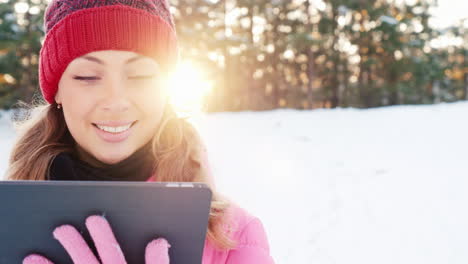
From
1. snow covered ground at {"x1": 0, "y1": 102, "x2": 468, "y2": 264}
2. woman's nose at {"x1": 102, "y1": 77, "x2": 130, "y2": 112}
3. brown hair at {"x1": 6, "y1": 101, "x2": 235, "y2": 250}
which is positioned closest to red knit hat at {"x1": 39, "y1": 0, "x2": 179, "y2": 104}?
woman's nose at {"x1": 102, "y1": 77, "x2": 130, "y2": 112}

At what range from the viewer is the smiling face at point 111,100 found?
3.54 ft

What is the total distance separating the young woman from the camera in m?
1.09

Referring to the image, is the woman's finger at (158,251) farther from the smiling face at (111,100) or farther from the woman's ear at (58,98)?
the woman's ear at (58,98)

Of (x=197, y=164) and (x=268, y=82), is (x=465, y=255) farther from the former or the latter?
(x=268, y=82)

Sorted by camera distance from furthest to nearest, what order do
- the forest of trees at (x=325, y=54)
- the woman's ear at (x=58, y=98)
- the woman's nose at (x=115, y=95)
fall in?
the forest of trees at (x=325, y=54)
the woman's ear at (x=58, y=98)
the woman's nose at (x=115, y=95)

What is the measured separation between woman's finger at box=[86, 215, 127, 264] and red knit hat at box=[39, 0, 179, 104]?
56 centimetres

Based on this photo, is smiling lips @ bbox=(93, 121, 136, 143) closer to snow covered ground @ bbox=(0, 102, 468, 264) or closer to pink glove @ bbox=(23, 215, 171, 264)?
pink glove @ bbox=(23, 215, 171, 264)

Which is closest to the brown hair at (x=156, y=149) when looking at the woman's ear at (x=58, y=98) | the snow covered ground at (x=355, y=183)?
the woman's ear at (x=58, y=98)

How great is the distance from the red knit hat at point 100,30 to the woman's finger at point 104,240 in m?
0.56

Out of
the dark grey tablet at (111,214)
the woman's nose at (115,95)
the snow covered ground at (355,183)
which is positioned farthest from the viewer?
the snow covered ground at (355,183)

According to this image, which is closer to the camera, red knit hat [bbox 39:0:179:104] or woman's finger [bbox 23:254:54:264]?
woman's finger [bbox 23:254:54:264]

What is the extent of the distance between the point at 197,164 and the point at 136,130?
282mm

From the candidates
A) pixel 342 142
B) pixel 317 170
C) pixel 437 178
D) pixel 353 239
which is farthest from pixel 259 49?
pixel 353 239

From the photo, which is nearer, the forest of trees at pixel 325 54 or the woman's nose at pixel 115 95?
the woman's nose at pixel 115 95
